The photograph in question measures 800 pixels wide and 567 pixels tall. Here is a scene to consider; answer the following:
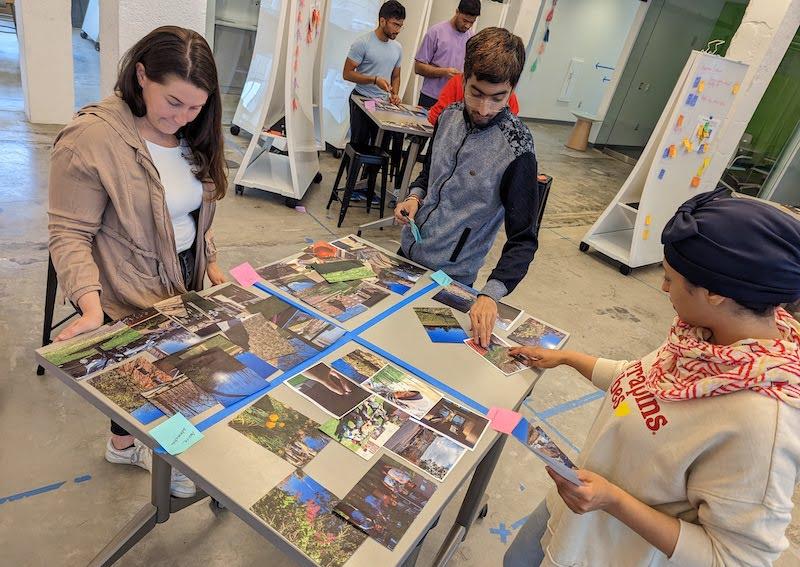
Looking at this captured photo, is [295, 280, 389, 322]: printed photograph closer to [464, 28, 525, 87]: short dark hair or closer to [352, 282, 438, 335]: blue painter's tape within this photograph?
[352, 282, 438, 335]: blue painter's tape

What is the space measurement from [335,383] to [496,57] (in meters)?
1.03

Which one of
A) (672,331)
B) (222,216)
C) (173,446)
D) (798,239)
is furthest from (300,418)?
(222,216)

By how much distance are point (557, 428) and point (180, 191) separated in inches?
80.3

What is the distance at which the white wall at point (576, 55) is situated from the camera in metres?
9.52

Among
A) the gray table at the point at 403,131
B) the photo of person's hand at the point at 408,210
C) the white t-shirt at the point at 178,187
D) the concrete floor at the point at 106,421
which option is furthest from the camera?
the gray table at the point at 403,131

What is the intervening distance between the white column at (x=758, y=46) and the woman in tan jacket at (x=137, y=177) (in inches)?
176

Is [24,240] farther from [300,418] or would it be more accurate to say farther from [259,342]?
[300,418]

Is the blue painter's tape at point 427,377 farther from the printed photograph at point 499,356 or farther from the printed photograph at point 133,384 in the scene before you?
the printed photograph at point 133,384

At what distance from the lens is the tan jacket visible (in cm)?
125

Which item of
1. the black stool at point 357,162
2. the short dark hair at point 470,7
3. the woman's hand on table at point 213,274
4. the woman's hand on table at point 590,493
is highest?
the short dark hair at point 470,7

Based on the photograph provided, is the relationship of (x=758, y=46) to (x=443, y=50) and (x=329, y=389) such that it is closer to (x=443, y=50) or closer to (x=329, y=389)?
(x=443, y=50)

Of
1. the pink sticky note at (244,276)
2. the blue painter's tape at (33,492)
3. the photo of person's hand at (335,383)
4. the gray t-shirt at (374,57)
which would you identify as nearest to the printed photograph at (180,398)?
the photo of person's hand at (335,383)

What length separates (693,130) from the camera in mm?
4070

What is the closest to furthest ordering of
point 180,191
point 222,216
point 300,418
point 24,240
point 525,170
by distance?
1. point 300,418
2. point 180,191
3. point 525,170
4. point 24,240
5. point 222,216
